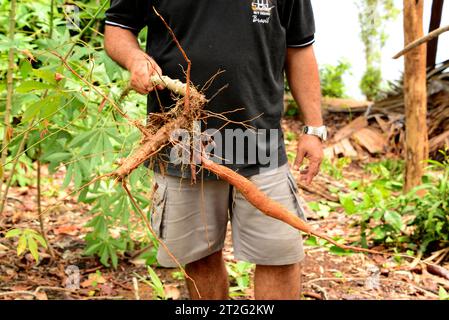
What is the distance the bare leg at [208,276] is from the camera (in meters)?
2.22

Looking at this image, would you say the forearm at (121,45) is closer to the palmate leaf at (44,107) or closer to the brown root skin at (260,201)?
the palmate leaf at (44,107)

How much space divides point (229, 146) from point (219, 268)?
53 cm

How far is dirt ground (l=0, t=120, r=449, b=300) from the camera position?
267 cm

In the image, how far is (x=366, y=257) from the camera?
10.4 ft

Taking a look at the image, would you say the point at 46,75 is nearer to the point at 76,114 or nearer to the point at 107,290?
the point at 76,114

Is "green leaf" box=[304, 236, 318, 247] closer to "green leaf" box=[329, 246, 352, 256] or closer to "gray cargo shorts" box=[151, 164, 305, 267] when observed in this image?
"green leaf" box=[329, 246, 352, 256]

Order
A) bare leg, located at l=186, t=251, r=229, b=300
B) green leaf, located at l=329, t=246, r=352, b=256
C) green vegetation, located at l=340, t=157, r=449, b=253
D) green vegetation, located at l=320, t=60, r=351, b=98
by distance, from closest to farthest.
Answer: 1. bare leg, located at l=186, t=251, r=229, b=300
2. green vegetation, located at l=340, t=157, r=449, b=253
3. green leaf, located at l=329, t=246, r=352, b=256
4. green vegetation, located at l=320, t=60, r=351, b=98

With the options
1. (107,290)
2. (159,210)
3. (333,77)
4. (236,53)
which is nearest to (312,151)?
(236,53)

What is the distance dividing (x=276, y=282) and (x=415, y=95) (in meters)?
2.39

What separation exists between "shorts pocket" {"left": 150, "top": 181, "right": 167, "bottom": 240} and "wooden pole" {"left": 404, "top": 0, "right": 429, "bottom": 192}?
2335mm

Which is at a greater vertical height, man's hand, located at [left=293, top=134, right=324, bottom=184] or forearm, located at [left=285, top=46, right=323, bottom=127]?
forearm, located at [left=285, top=46, right=323, bottom=127]

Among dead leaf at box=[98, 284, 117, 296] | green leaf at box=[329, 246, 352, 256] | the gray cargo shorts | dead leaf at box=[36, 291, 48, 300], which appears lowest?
dead leaf at box=[98, 284, 117, 296]

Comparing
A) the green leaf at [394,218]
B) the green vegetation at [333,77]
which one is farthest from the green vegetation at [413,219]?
the green vegetation at [333,77]

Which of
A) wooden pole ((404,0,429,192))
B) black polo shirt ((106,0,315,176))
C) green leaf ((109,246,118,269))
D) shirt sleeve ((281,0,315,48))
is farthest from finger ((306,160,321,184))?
wooden pole ((404,0,429,192))
